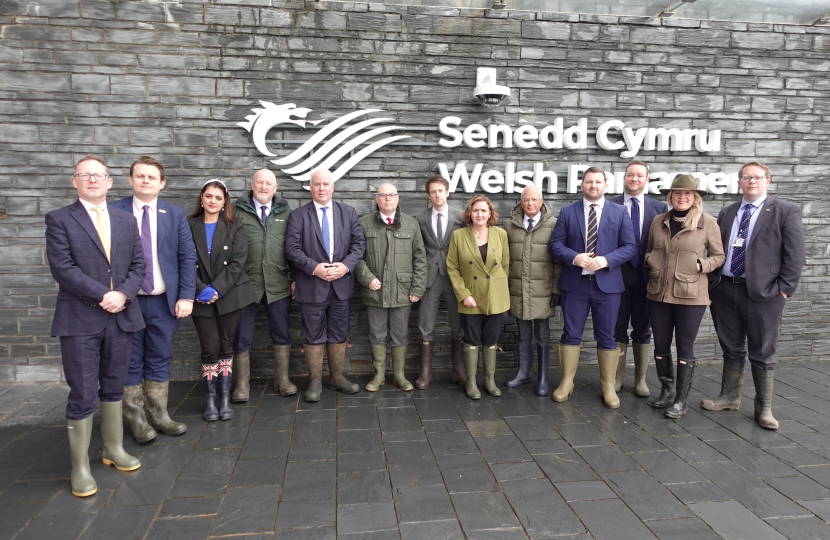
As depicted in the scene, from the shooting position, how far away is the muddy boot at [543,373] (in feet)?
14.1

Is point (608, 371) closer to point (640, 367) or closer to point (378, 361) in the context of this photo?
point (640, 367)

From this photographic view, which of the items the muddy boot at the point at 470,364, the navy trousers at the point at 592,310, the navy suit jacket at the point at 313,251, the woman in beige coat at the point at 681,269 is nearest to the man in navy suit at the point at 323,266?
the navy suit jacket at the point at 313,251

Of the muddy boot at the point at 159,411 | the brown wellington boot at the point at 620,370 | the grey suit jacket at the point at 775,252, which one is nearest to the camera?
the muddy boot at the point at 159,411

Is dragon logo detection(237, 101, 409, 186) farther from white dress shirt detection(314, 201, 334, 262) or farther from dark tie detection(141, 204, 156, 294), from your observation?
dark tie detection(141, 204, 156, 294)

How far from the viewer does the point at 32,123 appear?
14.6 ft

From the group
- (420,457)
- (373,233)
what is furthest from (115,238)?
(420,457)

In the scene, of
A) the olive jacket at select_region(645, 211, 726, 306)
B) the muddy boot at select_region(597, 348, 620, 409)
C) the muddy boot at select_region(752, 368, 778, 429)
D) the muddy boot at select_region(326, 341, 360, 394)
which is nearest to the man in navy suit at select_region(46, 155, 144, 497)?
the muddy boot at select_region(326, 341, 360, 394)

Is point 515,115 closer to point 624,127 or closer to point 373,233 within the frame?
point 624,127

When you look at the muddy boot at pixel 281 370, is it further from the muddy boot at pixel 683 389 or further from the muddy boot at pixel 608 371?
the muddy boot at pixel 683 389

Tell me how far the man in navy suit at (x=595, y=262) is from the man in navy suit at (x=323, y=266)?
1.79 m

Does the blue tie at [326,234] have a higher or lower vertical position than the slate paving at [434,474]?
higher

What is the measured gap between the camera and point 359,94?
479cm

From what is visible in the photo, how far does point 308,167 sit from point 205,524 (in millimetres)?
3263

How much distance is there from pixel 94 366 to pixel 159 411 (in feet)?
2.60
